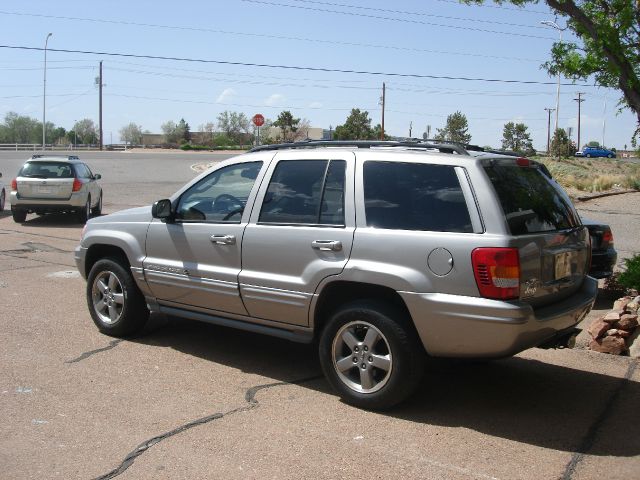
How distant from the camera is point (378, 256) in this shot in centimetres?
509

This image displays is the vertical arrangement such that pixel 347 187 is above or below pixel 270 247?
above

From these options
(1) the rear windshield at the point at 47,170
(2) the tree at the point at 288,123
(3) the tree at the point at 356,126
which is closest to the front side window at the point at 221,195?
(1) the rear windshield at the point at 47,170

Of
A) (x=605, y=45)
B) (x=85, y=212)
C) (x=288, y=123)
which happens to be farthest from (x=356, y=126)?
(x=605, y=45)

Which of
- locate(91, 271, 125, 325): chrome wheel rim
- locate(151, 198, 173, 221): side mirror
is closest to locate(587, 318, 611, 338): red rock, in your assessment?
locate(151, 198, 173, 221): side mirror

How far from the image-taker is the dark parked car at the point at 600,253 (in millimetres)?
8516

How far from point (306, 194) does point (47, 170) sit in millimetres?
13706

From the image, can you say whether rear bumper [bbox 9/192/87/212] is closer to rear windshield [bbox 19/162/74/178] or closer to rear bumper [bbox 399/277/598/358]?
rear windshield [bbox 19/162/74/178]

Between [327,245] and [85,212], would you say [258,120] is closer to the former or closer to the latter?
[85,212]

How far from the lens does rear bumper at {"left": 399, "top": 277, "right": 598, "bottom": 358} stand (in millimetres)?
4652

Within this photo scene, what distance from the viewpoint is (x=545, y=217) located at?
5250mm

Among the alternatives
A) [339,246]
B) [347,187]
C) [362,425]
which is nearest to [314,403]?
[362,425]

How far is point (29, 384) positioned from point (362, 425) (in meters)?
2.65

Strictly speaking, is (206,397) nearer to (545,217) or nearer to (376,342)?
(376,342)

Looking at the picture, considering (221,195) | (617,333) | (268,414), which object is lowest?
(268,414)
